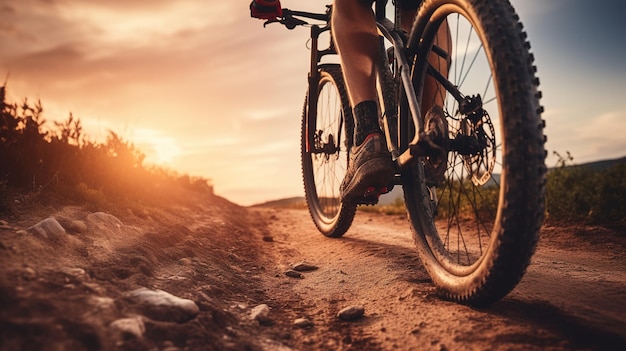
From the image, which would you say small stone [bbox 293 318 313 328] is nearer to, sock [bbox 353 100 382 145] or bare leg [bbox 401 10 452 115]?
sock [bbox 353 100 382 145]

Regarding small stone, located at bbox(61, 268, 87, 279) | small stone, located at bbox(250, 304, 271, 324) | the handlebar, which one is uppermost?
the handlebar

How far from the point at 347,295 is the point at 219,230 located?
2.21 meters

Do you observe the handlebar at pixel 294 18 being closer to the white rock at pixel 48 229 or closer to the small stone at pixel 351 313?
the white rock at pixel 48 229

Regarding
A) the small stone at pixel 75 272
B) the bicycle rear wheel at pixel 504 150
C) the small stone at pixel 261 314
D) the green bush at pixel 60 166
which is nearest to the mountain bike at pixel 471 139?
the bicycle rear wheel at pixel 504 150

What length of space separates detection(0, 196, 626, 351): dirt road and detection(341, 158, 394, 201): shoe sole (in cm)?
52

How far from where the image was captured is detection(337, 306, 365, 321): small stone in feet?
5.37

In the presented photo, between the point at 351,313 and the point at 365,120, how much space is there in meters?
1.08

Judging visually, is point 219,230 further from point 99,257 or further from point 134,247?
point 99,257

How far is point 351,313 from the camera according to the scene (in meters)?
1.64

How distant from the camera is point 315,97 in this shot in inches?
157

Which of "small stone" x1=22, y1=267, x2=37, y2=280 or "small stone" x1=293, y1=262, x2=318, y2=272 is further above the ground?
"small stone" x1=22, y1=267, x2=37, y2=280

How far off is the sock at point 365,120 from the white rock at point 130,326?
4.76 ft

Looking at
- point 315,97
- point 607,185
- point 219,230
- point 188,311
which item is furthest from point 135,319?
point 607,185

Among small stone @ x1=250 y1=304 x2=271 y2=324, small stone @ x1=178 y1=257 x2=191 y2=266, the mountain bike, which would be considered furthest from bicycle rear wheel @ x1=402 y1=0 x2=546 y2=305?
small stone @ x1=178 y1=257 x2=191 y2=266
